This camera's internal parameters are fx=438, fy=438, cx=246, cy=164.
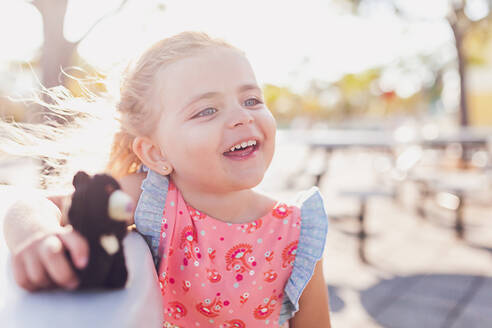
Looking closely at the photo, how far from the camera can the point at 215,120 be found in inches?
41.8

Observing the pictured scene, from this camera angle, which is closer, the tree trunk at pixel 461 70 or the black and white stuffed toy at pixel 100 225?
the black and white stuffed toy at pixel 100 225

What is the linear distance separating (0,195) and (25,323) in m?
0.54

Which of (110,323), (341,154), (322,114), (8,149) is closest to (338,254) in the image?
(8,149)

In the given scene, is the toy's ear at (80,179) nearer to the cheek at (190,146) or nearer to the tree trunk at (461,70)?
the cheek at (190,146)

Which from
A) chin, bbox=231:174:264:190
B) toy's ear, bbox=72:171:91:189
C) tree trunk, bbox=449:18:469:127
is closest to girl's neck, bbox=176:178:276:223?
chin, bbox=231:174:264:190

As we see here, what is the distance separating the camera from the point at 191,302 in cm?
108

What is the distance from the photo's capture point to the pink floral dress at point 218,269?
1.08 meters

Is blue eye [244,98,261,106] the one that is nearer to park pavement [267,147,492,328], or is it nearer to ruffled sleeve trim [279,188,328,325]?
ruffled sleeve trim [279,188,328,325]

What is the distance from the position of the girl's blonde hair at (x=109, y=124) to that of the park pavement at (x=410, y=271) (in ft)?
6.29

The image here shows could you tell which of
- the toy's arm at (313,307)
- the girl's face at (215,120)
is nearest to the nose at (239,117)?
the girl's face at (215,120)

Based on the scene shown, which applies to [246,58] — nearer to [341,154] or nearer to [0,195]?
[0,195]

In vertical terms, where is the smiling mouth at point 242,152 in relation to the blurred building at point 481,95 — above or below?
above

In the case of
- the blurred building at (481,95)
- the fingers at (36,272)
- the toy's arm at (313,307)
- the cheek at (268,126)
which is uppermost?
the cheek at (268,126)

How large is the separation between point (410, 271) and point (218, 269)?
2919 millimetres
